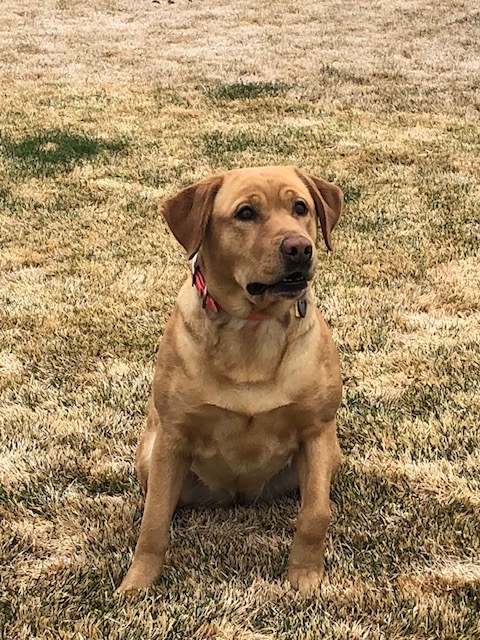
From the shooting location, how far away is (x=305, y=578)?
2.91 metres

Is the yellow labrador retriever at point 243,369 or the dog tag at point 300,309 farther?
the dog tag at point 300,309

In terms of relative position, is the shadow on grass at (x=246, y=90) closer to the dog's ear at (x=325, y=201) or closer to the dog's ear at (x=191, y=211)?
the dog's ear at (x=325, y=201)

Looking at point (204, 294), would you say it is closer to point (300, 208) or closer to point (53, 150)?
point (300, 208)

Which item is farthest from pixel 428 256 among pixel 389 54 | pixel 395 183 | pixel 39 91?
pixel 389 54

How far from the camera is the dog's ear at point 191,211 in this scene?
286 cm

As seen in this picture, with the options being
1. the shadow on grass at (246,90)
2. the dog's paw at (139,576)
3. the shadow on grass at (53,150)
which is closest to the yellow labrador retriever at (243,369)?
the dog's paw at (139,576)

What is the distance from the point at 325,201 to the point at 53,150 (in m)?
7.03

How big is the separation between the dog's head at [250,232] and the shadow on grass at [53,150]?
611cm

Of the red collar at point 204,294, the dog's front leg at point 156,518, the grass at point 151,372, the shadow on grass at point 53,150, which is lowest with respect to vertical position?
the shadow on grass at point 53,150

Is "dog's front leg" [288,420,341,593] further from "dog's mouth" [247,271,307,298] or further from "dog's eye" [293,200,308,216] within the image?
"dog's eye" [293,200,308,216]

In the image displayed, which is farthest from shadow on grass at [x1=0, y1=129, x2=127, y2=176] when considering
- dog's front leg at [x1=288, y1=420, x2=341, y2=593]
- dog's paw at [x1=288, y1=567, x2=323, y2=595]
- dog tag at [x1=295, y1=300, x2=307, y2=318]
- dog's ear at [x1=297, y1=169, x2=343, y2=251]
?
dog's paw at [x1=288, y1=567, x2=323, y2=595]

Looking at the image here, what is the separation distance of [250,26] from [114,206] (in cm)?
1369

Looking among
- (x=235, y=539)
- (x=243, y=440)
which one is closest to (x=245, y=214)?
(x=243, y=440)

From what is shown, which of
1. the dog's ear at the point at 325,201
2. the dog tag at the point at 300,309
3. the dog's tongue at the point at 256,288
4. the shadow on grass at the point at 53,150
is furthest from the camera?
the shadow on grass at the point at 53,150
